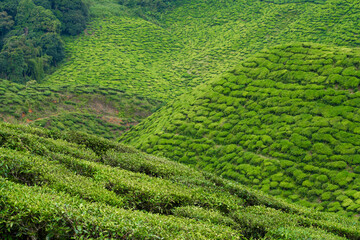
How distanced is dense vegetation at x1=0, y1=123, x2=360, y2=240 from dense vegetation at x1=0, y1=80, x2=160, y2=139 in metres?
20.3

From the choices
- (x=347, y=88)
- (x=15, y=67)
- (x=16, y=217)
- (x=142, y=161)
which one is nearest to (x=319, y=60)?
(x=347, y=88)

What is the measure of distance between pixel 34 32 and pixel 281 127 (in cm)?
4630

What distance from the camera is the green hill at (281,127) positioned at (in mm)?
16859

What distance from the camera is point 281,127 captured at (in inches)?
794

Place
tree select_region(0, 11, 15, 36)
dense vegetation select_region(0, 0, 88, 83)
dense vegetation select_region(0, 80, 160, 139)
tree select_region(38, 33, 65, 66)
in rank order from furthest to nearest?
tree select_region(0, 11, 15, 36) < tree select_region(38, 33, 65, 66) < dense vegetation select_region(0, 0, 88, 83) < dense vegetation select_region(0, 80, 160, 139)

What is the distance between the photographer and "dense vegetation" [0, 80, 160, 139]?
32.4 metres

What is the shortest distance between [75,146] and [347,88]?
17522mm

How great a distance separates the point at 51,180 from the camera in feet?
27.6

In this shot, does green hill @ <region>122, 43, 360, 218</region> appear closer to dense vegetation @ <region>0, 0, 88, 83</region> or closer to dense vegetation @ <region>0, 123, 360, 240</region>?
dense vegetation @ <region>0, 123, 360, 240</region>

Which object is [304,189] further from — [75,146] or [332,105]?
[75,146]

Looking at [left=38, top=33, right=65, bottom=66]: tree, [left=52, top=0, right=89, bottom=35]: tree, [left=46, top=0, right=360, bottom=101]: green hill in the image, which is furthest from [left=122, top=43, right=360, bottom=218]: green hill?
[left=52, top=0, right=89, bottom=35]: tree

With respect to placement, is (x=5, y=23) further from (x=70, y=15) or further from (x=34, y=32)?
(x=70, y=15)

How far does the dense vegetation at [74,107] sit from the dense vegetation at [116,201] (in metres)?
20.3

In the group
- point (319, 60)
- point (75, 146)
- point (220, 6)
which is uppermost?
point (220, 6)
